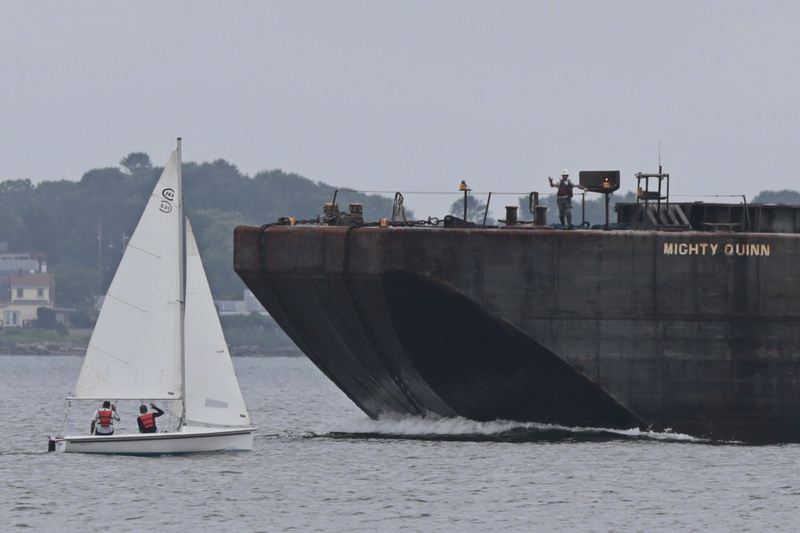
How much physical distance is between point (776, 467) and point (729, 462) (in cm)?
117

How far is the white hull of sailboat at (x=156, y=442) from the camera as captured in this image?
43031 mm

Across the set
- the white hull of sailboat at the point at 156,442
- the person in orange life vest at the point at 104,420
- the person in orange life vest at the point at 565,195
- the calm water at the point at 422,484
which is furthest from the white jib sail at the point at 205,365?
the person in orange life vest at the point at 565,195

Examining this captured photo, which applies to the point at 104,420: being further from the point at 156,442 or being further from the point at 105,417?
the point at 156,442

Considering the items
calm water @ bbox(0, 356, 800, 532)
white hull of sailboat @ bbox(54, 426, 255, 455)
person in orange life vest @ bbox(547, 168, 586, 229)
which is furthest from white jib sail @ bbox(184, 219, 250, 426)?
person in orange life vest @ bbox(547, 168, 586, 229)

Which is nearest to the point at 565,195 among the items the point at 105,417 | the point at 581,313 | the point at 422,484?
the point at 581,313

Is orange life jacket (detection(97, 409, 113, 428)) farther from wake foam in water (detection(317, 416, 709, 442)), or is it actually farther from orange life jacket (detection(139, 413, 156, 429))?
wake foam in water (detection(317, 416, 709, 442))

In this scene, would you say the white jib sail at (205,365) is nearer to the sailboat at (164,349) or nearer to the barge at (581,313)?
the sailboat at (164,349)

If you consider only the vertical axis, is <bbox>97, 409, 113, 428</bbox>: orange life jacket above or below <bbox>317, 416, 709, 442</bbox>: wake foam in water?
above

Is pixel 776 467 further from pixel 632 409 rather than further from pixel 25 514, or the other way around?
pixel 25 514

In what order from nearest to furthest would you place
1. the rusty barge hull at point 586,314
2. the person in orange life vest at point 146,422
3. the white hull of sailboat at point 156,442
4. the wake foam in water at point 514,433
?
1. the white hull of sailboat at point 156,442
2. the person in orange life vest at point 146,422
3. the rusty barge hull at point 586,314
4. the wake foam in water at point 514,433

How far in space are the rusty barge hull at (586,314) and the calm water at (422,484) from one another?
48.4 inches

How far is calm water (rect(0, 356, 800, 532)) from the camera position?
116 feet

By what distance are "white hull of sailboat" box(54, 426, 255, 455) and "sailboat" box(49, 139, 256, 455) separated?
0.03m

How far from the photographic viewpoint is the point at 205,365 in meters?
43.8
